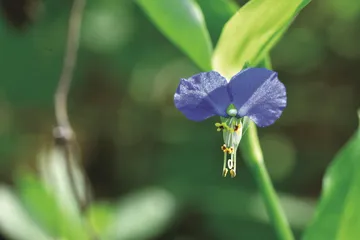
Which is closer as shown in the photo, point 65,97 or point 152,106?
point 65,97

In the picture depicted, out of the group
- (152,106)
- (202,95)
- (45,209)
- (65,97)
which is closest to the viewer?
(202,95)

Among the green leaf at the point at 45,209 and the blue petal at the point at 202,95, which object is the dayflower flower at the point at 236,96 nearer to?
the blue petal at the point at 202,95

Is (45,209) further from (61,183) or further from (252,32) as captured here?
(252,32)

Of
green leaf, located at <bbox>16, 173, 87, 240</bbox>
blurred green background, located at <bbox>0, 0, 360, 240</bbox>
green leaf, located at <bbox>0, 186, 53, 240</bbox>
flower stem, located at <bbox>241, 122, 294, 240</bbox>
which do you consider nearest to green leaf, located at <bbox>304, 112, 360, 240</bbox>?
flower stem, located at <bbox>241, 122, 294, 240</bbox>

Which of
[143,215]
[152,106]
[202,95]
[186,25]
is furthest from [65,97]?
[152,106]

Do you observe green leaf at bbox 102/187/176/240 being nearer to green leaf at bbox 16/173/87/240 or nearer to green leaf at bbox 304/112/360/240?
green leaf at bbox 16/173/87/240

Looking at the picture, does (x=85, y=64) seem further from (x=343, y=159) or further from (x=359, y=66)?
(x=343, y=159)

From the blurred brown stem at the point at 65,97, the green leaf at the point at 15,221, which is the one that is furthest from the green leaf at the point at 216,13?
the green leaf at the point at 15,221
